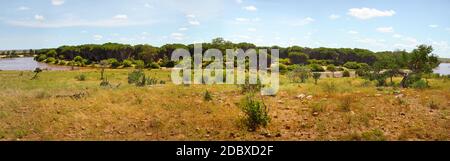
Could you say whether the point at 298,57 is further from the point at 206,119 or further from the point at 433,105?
the point at 206,119

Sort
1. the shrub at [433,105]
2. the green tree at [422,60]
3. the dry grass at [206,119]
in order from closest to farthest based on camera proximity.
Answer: the dry grass at [206,119] → the shrub at [433,105] → the green tree at [422,60]

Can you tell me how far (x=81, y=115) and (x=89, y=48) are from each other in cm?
7797

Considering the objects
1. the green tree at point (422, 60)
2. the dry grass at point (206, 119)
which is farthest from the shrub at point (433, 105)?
the green tree at point (422, 60)

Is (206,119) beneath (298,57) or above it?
beneath

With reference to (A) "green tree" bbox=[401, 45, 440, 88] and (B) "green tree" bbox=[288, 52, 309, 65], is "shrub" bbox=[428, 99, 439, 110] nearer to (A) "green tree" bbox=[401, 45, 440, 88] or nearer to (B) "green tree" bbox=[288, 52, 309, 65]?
(A) "green tree" bbox=[401, 45, 440, 88]

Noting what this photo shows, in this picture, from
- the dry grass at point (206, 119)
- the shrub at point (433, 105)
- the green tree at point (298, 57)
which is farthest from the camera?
the green tree at point (298, 57)

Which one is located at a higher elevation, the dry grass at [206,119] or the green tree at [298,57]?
the green tree at [298,57]

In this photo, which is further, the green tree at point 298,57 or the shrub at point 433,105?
the green tree at point 298,57

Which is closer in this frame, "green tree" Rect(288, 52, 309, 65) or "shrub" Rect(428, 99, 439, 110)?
"shrub" Rect(428, 99, 439, 110)

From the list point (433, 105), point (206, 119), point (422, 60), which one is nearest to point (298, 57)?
point (422, 60)

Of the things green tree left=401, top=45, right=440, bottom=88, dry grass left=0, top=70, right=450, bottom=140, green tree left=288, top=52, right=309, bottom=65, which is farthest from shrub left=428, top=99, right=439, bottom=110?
green tree left=288, top=52, right=309, bottom=65

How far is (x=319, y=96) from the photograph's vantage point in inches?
566

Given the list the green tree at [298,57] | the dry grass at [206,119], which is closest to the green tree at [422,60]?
the dry grass at [206,119]

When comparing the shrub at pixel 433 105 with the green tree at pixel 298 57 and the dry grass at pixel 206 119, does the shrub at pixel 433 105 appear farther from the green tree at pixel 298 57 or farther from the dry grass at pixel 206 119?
the green tree at pixel 298 57
